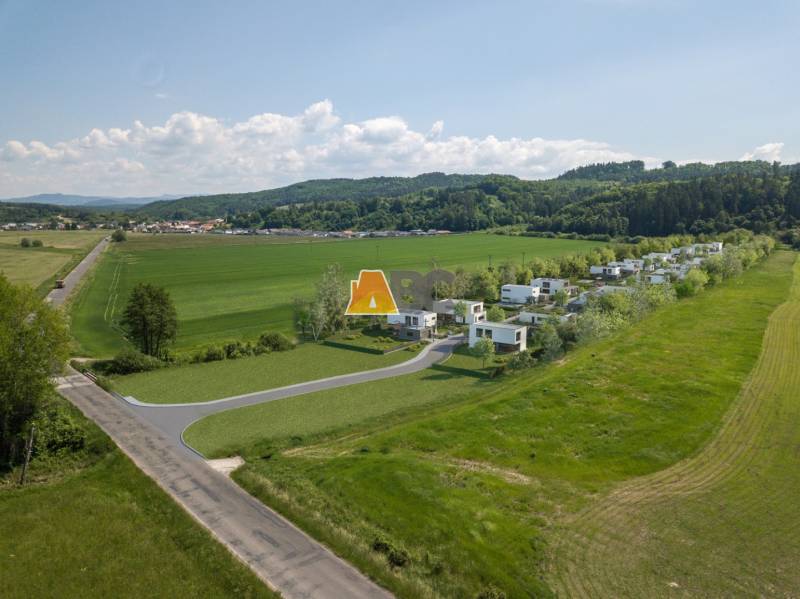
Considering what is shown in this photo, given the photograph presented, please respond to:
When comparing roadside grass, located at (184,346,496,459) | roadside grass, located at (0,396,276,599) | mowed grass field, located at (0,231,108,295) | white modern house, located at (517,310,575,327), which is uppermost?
mowed grass field, located at (0,231,108,295)

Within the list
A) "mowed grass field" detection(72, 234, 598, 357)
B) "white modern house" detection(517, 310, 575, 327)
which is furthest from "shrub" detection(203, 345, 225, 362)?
"white modern house" detection(517, 310, 575, 327)

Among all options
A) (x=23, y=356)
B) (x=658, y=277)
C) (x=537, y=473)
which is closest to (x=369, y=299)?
(x=23, y=356)

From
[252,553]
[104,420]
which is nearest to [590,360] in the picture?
[252,553]

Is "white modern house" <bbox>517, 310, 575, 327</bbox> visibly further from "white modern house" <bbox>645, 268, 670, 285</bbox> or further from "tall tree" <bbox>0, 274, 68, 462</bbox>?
"tall tree" <bbox>0, 274, 68, 462</bbox>

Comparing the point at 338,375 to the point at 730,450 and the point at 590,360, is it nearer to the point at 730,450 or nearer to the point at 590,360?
the point at 590,360

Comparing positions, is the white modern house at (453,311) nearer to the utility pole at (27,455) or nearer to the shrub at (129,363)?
the shrub at (129,363)

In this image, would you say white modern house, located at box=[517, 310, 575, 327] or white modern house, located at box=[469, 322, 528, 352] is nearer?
white modern house, located at box=[469, 322, 528, 352]
